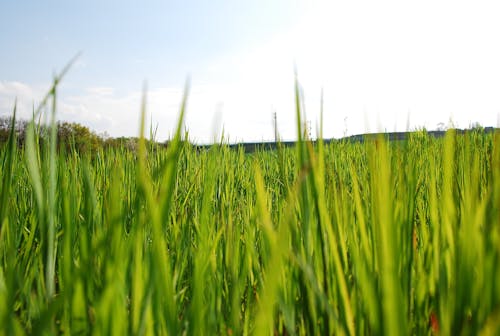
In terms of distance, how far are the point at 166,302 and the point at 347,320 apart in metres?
0.24

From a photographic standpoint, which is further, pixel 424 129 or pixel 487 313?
pixel 424 129

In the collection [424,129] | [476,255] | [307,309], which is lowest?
[307,309]

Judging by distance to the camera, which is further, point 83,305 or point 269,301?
point 83,305

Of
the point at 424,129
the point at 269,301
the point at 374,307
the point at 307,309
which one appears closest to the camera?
the point at 269,301

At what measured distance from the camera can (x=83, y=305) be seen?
20.3 inches

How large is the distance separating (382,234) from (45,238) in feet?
1.55

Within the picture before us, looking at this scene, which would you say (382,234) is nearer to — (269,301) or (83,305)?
(269,301)

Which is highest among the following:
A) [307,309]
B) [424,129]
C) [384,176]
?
[424,129]

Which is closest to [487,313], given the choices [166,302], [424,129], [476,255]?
[476,255]

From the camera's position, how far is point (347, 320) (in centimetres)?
51

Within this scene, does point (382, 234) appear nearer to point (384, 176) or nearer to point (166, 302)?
point (384, 176)

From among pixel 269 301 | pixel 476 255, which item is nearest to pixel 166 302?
pixel 269 301

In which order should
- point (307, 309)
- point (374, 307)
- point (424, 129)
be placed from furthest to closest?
point (424, 129), point (307, 309), point (374, 307)

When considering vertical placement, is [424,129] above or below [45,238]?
above
